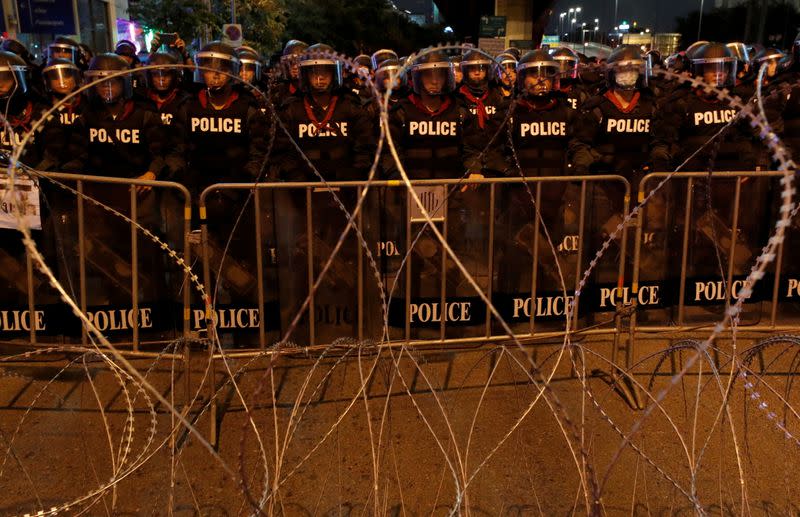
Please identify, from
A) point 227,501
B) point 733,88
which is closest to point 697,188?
point 733,88

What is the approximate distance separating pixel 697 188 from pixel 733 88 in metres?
1.62

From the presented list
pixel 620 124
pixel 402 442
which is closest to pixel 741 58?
pixel 620 124

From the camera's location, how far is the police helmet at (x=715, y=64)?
6461mm

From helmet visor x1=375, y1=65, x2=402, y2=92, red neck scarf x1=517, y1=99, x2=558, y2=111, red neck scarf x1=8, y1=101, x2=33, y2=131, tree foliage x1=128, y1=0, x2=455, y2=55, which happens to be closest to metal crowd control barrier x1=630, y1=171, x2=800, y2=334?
red neck scarf x1=517, y1=99, x2=558, y2=111

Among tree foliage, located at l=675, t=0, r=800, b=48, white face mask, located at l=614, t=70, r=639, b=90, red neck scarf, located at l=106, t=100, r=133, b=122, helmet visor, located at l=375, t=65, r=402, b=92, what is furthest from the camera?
tree foliage, located at l=675, t=0, r=800, b=48

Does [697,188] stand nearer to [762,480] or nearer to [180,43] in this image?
[762,480]

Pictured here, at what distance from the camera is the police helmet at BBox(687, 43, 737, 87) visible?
6461mm

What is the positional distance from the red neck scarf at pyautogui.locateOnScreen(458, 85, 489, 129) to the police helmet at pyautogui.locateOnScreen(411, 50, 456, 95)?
38cm

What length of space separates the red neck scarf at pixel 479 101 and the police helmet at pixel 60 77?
11.7 feet

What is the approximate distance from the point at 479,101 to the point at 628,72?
4.40ft

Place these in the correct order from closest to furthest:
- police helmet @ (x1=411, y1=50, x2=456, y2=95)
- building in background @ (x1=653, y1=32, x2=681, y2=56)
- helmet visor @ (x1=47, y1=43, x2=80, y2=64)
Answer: police helmet @ (x1=411, y1=50, x2=456, y2=95), helmet visor @ (x1=47, y1=43, x2=80, y2=64), building in background @ (x1=653, y1=32, x2=681, y2=56)

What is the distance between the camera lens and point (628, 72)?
615 centimetres

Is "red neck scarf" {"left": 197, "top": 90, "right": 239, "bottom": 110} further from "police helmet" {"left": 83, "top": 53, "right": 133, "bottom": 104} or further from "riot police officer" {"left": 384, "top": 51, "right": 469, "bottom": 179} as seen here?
"riot police officer" {"left": 384, "top": 51, "right": 469, "bottom": 179}

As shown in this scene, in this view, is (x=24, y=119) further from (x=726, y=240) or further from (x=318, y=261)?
(x=726, y=240)
